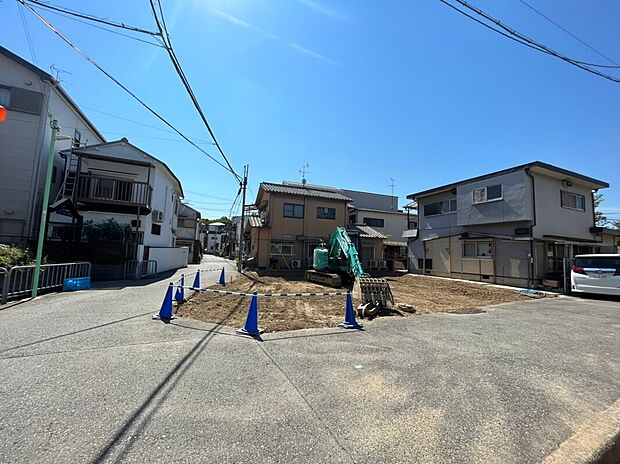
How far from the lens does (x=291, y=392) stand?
3334 millimetres

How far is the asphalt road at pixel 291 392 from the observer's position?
2.39 m

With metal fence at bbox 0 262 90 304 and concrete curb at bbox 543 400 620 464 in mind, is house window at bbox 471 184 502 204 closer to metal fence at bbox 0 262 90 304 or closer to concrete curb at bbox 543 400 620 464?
concrete curb at bbox 543 400 620 464

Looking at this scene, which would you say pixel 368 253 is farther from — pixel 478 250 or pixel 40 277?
pixel 40 277

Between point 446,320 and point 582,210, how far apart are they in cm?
1612

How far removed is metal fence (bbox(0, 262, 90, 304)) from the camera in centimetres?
748

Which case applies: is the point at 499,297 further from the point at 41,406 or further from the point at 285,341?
the point at 41,406

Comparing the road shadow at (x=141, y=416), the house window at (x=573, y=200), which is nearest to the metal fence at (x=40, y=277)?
the road shadow at (x=141, y=416)

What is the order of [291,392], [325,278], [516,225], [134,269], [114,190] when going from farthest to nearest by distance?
[114,190]
[516,225]
[325,278]
[134,269]
[291,392]

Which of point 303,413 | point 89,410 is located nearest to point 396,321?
point 303,413

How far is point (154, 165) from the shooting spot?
1714cm

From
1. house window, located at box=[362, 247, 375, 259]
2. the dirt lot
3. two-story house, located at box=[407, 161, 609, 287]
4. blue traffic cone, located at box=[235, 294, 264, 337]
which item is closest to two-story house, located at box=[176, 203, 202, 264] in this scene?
house window, located at box=[362, 247, 375, 259]

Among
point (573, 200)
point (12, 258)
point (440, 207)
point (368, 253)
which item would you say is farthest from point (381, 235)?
point (12, 258)

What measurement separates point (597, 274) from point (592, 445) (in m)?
12.6

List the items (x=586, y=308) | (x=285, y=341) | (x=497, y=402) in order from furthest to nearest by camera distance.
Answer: (x=586, y=308)
(x=285, y=341)
(x=497, y=402)
